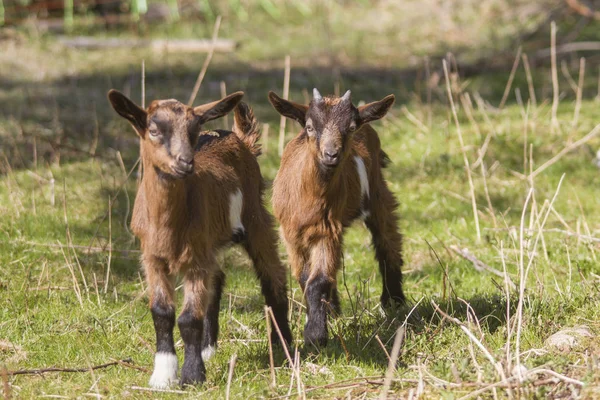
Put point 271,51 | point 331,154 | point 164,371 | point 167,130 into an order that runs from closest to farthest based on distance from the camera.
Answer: point 167,130
point 164,371
point 331,154
point 271,51

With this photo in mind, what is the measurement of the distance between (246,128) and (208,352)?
1.73 m

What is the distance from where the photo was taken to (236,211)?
631 centimetres

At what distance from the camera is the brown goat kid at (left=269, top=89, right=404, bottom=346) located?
20.6 feet

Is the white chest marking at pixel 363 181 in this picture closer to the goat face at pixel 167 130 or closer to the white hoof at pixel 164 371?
the goat face at pixel 167 130

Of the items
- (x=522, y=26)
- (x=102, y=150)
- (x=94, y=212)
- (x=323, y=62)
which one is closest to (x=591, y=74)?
(x=522, y=26)

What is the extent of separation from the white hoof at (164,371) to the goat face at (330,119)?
5.18 ft

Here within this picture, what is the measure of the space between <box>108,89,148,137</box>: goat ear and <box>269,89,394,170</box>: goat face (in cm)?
108

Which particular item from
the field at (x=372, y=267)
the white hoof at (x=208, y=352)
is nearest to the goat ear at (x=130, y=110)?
the field at (x=372, y=267)

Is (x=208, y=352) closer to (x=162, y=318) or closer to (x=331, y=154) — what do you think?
(x=162, y=318)

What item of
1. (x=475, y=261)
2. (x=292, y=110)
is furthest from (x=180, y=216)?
(x=475, y=261)

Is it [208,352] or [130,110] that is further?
[208,352]

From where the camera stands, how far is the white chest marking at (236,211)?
6227 mm

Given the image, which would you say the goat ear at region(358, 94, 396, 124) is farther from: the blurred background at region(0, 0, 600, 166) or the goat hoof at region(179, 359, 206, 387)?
the blurred background at region(0, 0, 600, 166)

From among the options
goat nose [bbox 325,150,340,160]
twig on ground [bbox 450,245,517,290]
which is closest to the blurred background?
twig on ground [bbox 450,245,517,290]
